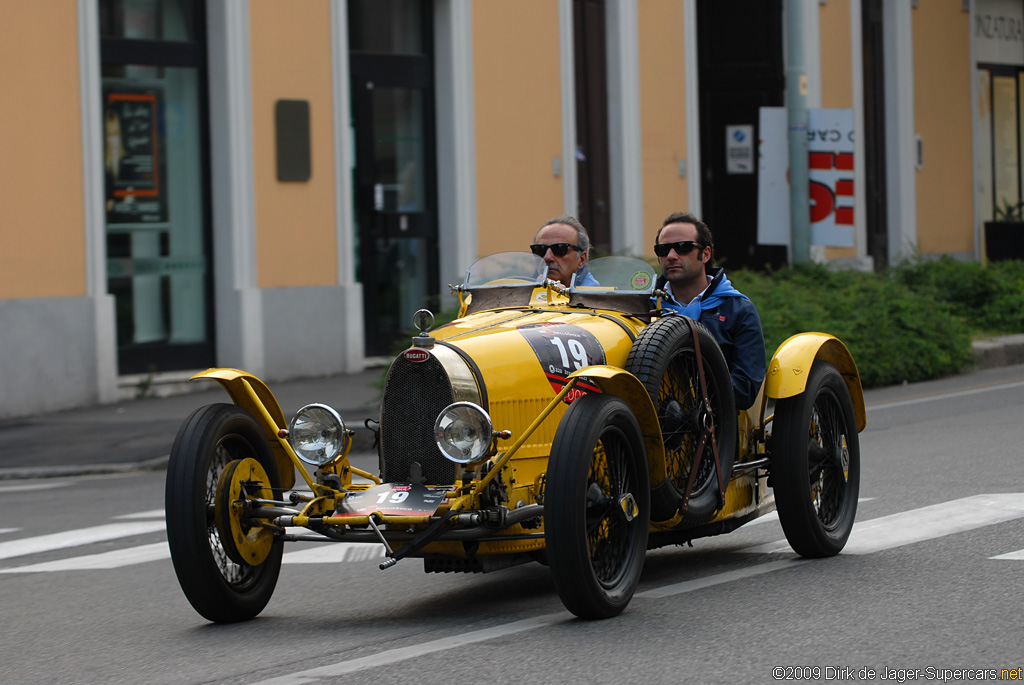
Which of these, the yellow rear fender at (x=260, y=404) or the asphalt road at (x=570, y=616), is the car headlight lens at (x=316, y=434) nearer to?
the yellow rear fender at (x=260, y=404)

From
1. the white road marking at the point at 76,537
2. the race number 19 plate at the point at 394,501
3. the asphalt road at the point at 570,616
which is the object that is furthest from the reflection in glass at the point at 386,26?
the race number 19 plate at the point at 394,501

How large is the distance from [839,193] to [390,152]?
5.01 meters

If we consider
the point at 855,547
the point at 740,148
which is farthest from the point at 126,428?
the point at 740,148

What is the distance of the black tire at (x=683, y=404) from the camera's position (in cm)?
625

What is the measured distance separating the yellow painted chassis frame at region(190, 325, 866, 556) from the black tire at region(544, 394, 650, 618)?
0.53 ft

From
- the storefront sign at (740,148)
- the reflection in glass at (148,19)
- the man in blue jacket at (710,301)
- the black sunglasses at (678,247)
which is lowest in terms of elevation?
the man in blue jacket at (710,301)

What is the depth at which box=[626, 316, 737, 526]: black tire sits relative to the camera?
6.25 meters

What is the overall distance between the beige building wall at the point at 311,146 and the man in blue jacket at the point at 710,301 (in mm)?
9011

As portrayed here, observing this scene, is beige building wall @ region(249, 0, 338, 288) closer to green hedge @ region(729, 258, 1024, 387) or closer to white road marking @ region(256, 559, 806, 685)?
green hedge @ region(729, 258, 1024, 387)

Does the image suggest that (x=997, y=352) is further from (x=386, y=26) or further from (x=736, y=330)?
(x=736, y=330)

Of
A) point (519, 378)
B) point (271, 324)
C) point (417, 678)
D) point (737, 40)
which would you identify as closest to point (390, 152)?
point (271, 324)

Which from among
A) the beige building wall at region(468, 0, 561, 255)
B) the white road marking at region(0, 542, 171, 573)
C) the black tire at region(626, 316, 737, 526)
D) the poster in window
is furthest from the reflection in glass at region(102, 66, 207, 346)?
the black tire at region(626, 316, 737, 526)

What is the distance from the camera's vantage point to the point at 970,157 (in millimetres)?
26938

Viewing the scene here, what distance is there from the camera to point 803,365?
6.94 metres
